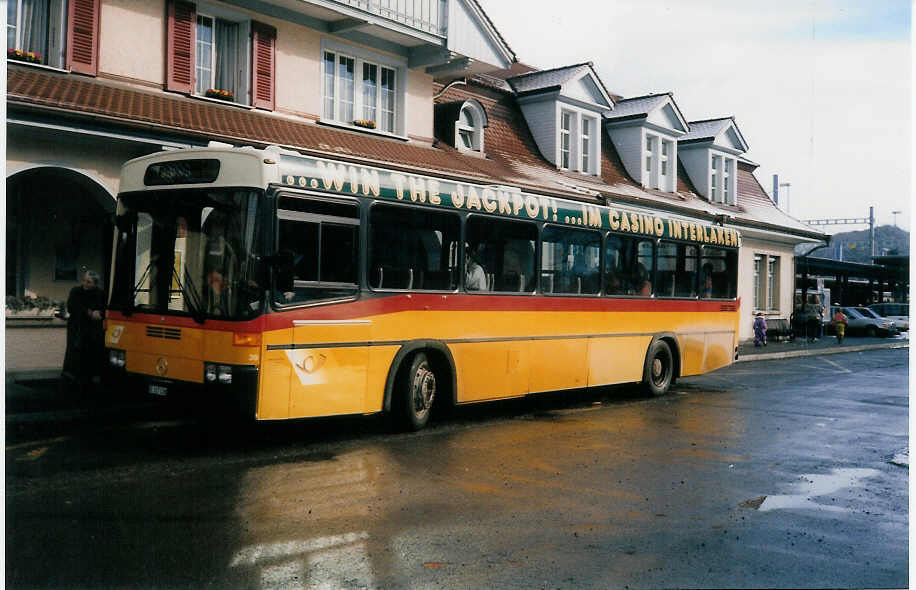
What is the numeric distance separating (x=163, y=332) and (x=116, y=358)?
0.90 m

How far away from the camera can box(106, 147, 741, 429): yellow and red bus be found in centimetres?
829

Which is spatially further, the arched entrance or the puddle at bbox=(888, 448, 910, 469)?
the arched entrance

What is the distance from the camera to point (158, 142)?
12.5 m

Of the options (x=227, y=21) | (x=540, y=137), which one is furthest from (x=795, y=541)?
(x=540, y=137)

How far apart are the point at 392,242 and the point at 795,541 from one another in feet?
17.6

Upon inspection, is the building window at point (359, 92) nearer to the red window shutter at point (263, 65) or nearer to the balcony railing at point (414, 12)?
the balcony railing at point (414, 12)

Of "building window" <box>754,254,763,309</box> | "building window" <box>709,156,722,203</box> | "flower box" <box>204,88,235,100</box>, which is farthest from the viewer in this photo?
"building window" <box>754,254,763,309</box>

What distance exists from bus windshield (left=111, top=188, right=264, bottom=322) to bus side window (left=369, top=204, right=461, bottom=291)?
1569 mm

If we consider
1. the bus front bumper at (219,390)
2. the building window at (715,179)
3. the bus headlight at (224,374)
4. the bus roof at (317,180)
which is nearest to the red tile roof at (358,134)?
the building window at (715,179)

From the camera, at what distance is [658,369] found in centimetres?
1468

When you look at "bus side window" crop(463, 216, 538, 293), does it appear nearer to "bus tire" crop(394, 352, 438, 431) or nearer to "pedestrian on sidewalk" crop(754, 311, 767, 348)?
"bus tire" crop(394, 352, 438, 431)

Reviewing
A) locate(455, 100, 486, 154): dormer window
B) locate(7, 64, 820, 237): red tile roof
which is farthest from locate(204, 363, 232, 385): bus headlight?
locate(455, 100, 486, 154): dormer window

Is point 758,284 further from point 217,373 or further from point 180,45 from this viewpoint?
point 217,373

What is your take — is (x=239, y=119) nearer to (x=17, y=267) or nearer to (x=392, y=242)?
(x=17, y=267)
